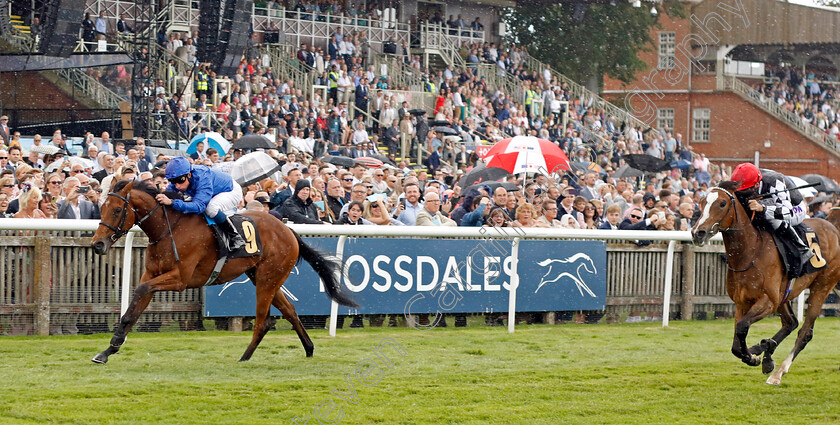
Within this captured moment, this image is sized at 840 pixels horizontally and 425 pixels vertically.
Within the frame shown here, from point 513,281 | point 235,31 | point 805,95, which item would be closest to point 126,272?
point 513,281

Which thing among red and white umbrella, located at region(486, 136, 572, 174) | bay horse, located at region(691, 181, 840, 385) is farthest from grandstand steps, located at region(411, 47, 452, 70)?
bay horse, located at region(691, 181, 840, 385)

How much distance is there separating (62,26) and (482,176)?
8953mm

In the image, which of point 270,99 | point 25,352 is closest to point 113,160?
point 25,352

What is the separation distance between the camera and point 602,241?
10.6 meters

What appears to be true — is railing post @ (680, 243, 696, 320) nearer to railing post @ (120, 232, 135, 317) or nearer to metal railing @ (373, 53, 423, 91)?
railing post @ (120, 232, 135, 317)

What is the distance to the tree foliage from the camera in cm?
2975

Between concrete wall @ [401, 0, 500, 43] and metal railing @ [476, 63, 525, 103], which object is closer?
metal railing @ [476, 63, 525, 103]

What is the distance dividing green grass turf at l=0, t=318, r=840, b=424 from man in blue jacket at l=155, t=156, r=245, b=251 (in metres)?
0.97

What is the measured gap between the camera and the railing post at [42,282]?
807 cm

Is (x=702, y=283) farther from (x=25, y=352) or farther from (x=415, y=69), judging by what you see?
(x=415, y=69)

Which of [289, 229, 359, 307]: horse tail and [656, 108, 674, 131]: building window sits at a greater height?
[656, 108, 674, 131]: building window

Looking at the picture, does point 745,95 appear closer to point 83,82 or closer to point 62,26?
point 83,82

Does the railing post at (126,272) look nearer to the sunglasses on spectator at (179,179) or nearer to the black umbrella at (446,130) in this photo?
the sunglasses on spectator at (179,179)

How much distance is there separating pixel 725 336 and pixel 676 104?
2636cm
